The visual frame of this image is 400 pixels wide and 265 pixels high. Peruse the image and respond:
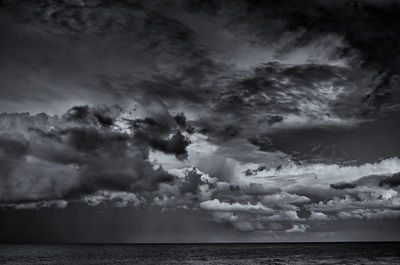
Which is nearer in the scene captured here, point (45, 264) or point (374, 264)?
point (374, 264)

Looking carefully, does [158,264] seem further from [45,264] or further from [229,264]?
[45,264]

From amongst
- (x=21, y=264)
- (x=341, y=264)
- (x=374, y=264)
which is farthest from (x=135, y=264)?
(x=374, y=264)

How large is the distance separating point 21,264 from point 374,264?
10289 centimetres

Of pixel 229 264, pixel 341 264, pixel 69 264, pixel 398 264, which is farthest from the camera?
pixel 69 264

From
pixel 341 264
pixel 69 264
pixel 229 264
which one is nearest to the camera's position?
pixel 341 264

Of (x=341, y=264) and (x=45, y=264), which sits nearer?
(x=341, y=264)

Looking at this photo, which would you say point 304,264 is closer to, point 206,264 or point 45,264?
point 206,264

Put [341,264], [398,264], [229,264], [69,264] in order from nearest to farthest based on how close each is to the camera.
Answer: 1. [398,264]
2. [341,264]
3. [229,264]
4. [69,264]

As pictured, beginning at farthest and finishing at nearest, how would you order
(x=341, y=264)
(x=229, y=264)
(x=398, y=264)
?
(x=229, y=264)
(x=341, y=264)
(x=398, y=264)

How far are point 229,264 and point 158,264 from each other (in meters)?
20.7

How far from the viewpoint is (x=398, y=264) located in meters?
88.9

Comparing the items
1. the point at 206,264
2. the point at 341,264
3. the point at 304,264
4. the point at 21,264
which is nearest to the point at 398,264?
the point at 341,264

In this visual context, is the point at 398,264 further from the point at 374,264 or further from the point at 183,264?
the point at 183,264

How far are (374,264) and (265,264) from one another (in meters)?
27.3
